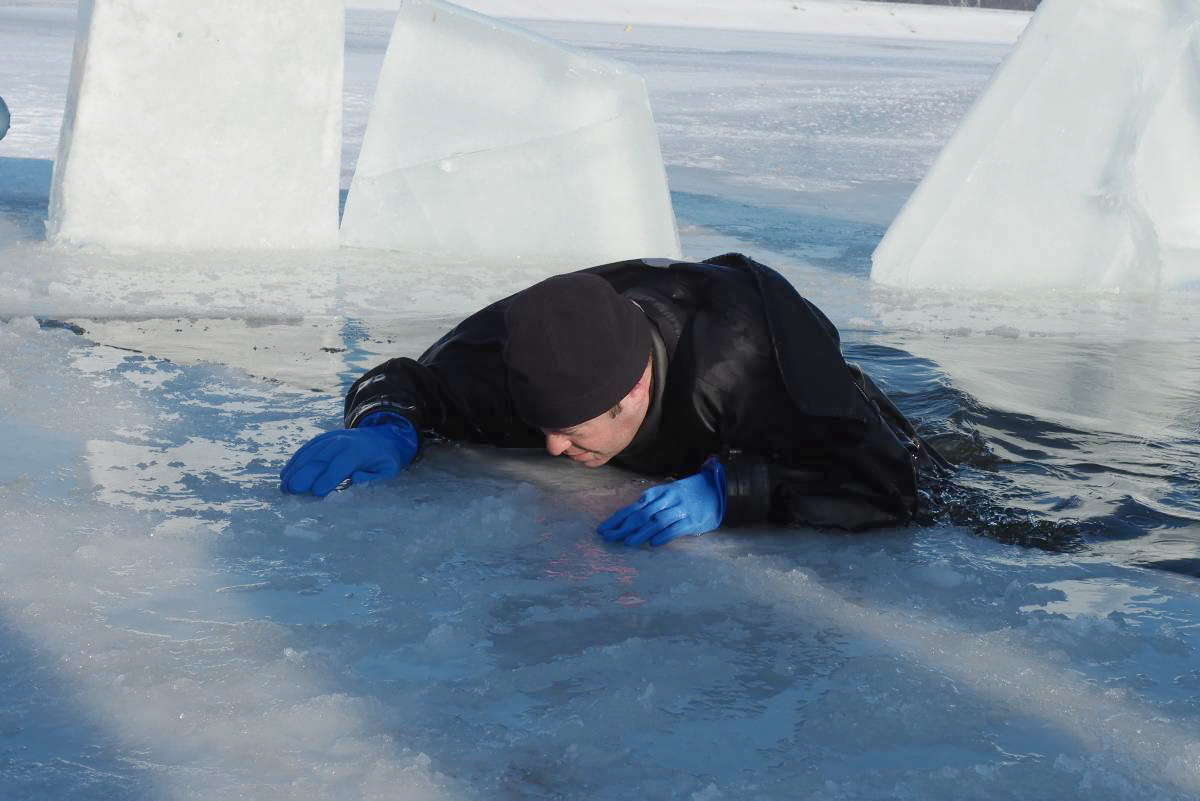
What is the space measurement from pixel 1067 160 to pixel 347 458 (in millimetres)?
3171

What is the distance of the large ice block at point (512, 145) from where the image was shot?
4637 mm

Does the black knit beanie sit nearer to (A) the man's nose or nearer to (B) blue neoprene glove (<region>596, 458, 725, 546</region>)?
(A) the man's nose

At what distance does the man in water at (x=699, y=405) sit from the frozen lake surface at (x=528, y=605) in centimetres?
7

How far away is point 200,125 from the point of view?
183 inches

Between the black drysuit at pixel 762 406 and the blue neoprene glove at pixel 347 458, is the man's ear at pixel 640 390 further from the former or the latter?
the blue neoprene glove at pixel 347 458

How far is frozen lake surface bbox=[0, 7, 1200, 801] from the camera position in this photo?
63.2 inches

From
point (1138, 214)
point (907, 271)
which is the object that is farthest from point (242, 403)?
point (1138, 214)

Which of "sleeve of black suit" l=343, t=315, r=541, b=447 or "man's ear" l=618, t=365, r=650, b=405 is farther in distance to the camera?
"sleeve of black suit" l=343, t=315, r=541, b=447

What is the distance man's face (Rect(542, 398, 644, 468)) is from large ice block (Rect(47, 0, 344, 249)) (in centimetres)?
284

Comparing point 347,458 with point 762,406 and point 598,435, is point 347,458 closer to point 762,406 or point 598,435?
point 598,435

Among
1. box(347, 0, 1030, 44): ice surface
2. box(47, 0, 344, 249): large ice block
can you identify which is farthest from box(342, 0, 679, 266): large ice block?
box(347, 0, 1030, 44): ice surface

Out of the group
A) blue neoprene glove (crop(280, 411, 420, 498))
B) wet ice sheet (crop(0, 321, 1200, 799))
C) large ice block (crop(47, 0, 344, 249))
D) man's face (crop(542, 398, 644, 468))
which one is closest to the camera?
wet ice sheet (crop(0, 321, 1200, 799))

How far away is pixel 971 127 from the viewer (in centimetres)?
467

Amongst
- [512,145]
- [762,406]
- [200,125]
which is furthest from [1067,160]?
[200,125]
